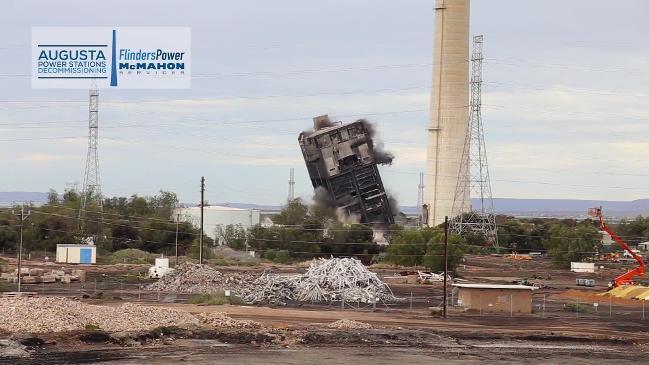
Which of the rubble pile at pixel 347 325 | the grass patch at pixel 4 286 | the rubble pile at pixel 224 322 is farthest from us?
the grass patch at pixel 4 286

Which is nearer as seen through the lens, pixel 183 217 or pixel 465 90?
pixel 465 90

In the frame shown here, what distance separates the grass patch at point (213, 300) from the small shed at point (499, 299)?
1584 cm

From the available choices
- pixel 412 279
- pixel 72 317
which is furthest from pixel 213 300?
pixel 412 279

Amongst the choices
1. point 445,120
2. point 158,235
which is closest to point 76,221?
point 158,235

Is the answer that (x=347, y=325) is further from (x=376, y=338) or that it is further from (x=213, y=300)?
(x=213, y=300)

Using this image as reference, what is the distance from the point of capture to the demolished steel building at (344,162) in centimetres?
13050

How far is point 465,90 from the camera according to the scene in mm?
130625

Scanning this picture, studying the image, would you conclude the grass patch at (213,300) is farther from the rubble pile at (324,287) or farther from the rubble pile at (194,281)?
the rubble pile at (194,281)

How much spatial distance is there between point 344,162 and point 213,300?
67201 millimetres

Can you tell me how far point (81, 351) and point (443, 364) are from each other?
1521 centimetres

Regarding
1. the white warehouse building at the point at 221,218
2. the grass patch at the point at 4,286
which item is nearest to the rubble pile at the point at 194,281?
the grass patch at the point at 4,286

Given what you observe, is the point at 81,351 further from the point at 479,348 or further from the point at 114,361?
the point at 479,348

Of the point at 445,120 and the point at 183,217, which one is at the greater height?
the point at 445,120

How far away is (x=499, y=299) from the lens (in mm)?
65688
